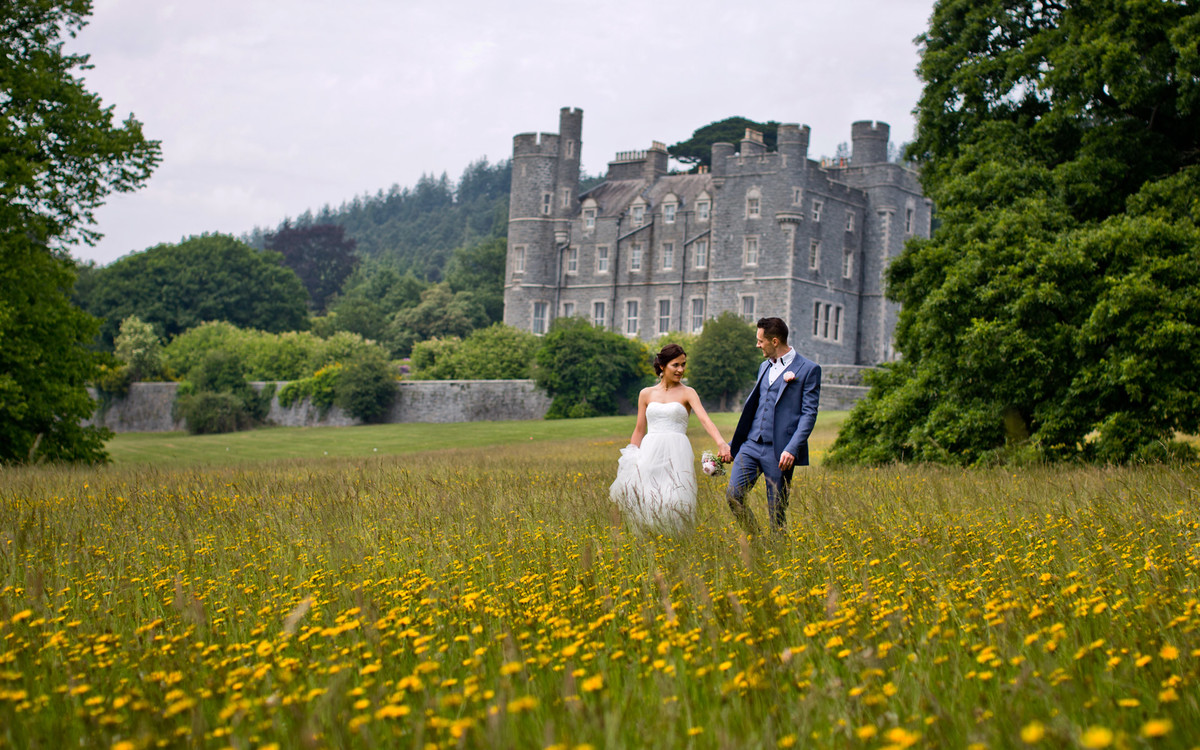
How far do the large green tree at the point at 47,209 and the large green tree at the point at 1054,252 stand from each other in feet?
45.3

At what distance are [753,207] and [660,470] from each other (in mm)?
47681

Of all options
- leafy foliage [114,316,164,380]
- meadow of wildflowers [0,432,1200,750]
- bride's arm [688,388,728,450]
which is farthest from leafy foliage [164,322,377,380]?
meadow of wildflowers [0,432,1200,750]

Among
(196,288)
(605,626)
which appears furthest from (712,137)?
(605,626)

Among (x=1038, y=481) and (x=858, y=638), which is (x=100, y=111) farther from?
(x=858, y=638)

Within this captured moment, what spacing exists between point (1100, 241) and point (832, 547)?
337 inches

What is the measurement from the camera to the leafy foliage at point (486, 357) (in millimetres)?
50438

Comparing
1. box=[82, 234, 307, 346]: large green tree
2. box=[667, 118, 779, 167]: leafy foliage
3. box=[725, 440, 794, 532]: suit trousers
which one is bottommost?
box=[725, 440, 794, 532]: suit trousers

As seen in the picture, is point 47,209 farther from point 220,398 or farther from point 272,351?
point 272,351

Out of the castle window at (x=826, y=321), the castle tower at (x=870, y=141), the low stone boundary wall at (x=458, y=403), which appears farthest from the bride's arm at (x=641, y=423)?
the castle tower at (x=870, y=141)

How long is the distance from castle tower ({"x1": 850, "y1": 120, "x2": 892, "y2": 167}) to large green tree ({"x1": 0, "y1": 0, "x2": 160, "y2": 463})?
45.3 meters

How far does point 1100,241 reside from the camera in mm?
12180

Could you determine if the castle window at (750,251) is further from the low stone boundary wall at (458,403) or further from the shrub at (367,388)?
the shrub at (367,388)

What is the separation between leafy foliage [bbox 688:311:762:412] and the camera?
1822 inches

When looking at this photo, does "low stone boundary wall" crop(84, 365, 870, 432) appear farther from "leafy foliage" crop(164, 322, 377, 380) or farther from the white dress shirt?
the white dress shirt
